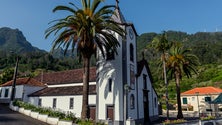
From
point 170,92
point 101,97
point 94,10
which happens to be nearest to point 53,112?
point 101,97

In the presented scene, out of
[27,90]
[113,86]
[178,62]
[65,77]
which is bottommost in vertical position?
[27,90]

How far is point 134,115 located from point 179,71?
1356 cm

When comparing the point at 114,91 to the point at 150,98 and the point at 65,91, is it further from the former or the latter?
the point at 65,91

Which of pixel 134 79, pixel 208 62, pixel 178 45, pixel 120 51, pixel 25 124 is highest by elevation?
pixel 208 62

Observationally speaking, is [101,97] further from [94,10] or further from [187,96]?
[187,96]

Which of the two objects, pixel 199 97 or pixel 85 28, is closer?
pixel 85 28

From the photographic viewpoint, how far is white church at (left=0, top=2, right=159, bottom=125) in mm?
27500

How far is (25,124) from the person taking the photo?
21.6 metres

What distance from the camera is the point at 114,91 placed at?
27.8 m

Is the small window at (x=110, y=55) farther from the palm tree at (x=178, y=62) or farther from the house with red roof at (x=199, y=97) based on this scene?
the house with red roof at (x=199, y=97)

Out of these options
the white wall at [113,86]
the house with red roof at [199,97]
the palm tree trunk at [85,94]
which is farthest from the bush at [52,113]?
the house with red roof at [199,97]

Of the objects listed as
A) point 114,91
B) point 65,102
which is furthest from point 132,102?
point 65,102

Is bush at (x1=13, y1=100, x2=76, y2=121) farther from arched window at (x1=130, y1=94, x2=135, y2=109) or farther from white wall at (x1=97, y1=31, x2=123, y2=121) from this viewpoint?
arched window at (x1=130, y1=94, x2=135, y2=109)

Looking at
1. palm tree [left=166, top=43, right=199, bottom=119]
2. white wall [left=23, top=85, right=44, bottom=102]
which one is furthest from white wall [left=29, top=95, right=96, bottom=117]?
palm tree [left=166, top=43, right=199, bottom=119]
